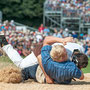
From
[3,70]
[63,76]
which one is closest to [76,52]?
[63,76]

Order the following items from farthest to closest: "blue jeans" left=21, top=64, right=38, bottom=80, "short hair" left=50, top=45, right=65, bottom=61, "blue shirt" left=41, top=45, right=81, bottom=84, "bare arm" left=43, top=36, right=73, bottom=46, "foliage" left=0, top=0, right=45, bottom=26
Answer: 1. "foliage" left=0, top=0, right=45, bottom=26
2. "blue jeans" left=21, top=64, right=38, bottom=80
3. "bare arm" left=43, top=36, right=73, bottom=46
4. "blue shirt" left=41, top=45, right=81, bottom=84
5. "short hair" left=50, top=45, right=65, bottom=61

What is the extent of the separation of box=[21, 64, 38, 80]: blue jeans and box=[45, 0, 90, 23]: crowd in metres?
19.5

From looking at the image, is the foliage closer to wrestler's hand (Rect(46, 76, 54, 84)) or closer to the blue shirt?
wrestler's hand (Rect(46, 76, 54, 84))

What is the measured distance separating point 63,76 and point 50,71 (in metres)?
0.27

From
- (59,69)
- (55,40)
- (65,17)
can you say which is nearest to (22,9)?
(65,17)

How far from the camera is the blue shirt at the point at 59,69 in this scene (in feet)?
16.7

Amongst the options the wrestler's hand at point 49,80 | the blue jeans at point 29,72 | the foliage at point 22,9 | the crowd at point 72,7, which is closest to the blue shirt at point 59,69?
the wrestler's hand at point 49,80

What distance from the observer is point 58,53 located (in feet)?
16.3

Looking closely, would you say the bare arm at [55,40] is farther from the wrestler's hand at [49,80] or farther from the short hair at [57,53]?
the wrestler's hand at [49,80]

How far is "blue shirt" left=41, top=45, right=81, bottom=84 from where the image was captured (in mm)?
5090

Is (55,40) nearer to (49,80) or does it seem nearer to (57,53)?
(57,53)

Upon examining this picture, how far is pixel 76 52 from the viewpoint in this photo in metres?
5.46

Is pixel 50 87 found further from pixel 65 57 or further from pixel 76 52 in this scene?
pixel 76 52

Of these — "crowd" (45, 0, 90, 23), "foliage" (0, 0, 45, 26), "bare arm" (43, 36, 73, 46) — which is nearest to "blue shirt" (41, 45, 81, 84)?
"bare arm" (43, 36, 73, 46)
